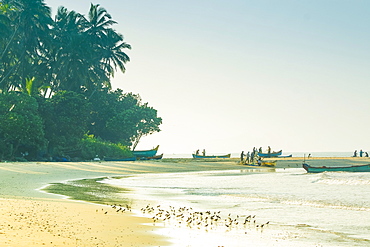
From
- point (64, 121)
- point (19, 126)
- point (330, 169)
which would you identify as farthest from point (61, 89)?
point (330, 169)

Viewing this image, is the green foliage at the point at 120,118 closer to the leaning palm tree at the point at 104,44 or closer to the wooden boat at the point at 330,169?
the leaning palm tree at the point at 104,44

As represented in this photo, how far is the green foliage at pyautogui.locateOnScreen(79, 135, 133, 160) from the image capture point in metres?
57.6

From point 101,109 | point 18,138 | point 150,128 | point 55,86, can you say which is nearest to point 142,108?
point 150,128

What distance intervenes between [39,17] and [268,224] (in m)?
59.4

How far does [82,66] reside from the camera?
212ft

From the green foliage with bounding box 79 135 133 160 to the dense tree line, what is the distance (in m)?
0.01

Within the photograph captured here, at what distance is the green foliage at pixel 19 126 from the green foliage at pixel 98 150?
923 centimetres

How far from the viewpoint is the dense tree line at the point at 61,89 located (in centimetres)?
4819

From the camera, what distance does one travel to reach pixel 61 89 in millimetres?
67812

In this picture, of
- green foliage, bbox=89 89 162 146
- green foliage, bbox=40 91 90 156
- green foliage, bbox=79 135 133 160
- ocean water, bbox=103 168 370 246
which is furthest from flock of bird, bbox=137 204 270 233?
green foliage, bbox=89 89 162 146

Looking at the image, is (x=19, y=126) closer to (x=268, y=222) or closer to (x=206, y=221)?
(x=206, y=221)

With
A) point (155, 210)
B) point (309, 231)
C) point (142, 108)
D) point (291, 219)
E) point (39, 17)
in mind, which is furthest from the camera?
point (142, 108)

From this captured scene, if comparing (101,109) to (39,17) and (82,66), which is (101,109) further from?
(39,17)

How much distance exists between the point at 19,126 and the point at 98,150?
16.1 metres
